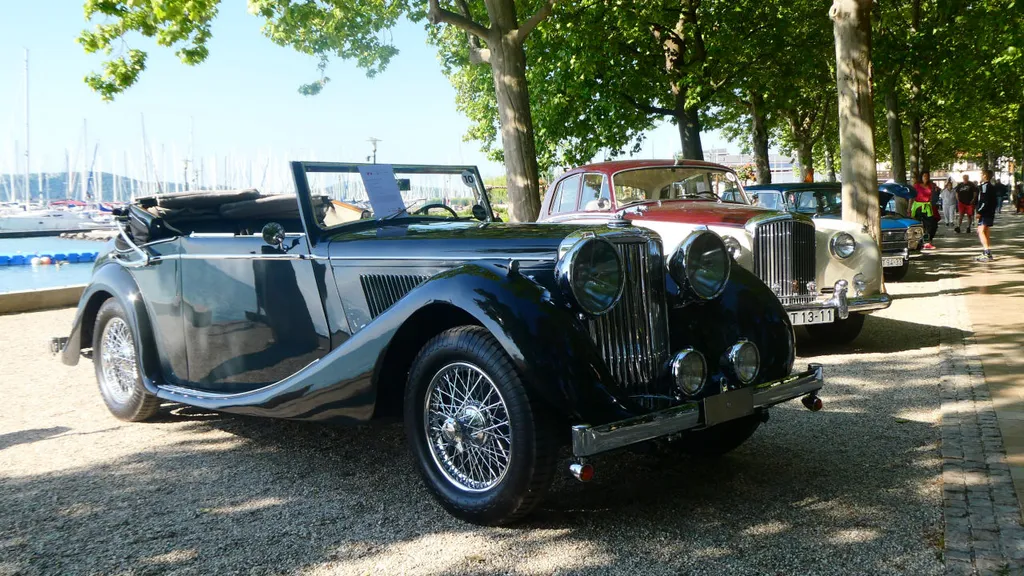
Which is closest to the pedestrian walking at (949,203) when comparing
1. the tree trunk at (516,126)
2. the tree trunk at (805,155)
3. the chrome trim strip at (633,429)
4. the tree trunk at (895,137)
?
the tree trunk at (805,155)

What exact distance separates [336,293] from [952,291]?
10499mm

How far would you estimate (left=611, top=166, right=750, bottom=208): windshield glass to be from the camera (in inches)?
356

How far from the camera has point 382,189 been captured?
16.9 ft

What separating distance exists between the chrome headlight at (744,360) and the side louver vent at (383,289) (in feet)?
5.33

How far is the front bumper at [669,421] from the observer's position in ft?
10.6

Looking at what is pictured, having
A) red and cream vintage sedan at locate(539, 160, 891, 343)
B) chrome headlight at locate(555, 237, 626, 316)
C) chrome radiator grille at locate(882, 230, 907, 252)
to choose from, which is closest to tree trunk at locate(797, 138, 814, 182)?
chrome radiator grille at locate(882, 230, 907, 252)

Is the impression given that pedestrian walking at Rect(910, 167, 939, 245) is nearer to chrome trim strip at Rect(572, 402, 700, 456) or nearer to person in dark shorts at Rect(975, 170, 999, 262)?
person in dark shorts at Rect(975, 170, 999, 262)

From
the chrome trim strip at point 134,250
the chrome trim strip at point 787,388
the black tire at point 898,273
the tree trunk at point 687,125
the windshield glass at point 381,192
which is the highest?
the tree trunk at point 687,125

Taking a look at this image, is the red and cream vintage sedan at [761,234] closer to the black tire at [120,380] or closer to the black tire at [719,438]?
the black tire at [719,438]

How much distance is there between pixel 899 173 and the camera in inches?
955

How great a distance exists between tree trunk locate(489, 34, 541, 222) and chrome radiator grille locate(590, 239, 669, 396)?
328 inches

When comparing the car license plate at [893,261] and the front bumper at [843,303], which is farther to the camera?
the car license plate at [893,261]

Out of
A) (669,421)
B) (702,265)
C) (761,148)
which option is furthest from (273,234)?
(761,148)

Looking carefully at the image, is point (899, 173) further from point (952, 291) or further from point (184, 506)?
point (184, 506)
